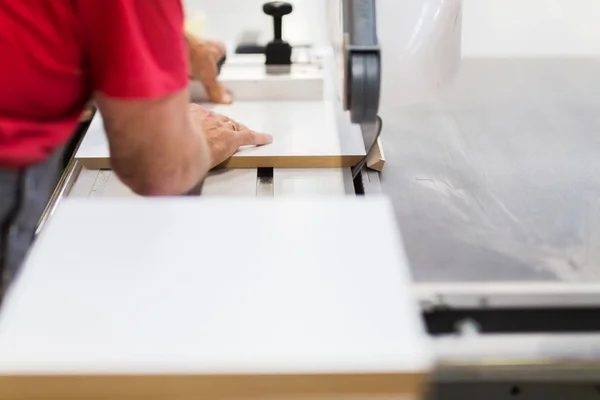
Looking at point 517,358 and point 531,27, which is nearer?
point 517,358

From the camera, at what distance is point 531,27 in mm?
1583

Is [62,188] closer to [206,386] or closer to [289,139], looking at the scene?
[289,139]

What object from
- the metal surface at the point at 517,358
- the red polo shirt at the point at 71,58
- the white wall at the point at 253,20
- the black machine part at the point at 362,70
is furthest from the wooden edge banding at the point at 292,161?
the white wall at the point at 253,20

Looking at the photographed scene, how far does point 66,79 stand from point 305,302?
37 centimetres

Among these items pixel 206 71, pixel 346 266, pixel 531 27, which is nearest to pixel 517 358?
pixel 346 266

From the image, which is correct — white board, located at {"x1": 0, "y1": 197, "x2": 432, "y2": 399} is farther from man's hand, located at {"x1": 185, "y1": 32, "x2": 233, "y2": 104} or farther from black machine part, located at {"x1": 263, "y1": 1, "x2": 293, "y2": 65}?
black machine part, located at {"x1": 263, "y1": 1, "x2": 293, "y2": 65}

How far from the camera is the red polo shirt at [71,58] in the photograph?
2.11 feet

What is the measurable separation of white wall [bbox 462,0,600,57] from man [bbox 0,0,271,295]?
3.26 ft

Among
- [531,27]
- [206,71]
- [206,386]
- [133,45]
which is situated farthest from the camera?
[531,27]

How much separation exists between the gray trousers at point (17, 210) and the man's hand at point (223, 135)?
0.28m

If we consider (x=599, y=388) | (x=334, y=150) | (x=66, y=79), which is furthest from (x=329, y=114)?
(x=599, y=388)

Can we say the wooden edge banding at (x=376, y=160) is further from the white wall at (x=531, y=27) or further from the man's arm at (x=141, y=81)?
the white wall at (x=531, y=27)

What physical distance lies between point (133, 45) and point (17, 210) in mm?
264

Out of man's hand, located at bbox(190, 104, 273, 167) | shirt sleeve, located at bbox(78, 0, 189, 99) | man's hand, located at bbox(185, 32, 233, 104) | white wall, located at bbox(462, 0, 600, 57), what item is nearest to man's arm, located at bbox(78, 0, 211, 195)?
shirt sleeve, located at bbox(78, 0, 189, 99)
